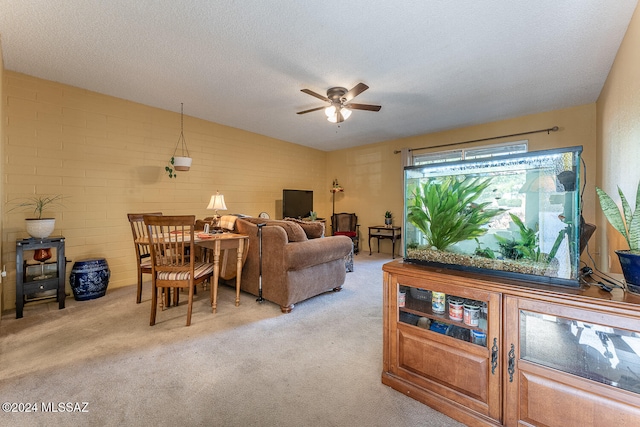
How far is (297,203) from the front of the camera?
581cm

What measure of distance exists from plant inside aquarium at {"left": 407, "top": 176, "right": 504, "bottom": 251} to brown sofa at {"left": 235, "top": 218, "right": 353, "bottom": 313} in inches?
55.7

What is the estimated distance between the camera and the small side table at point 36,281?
8.20ft

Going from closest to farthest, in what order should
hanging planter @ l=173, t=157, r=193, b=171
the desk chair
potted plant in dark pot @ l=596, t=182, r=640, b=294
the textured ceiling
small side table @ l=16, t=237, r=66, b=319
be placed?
potted plant in dark pot @ l=596, t=182, r=640, b=294 → the textured ceiling → small side table @ l=16, t=237, r=66, b=319 → hanging planter @ l=173, t=157, r=193, b=171 → the desk chair

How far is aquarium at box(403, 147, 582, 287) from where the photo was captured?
1121mm

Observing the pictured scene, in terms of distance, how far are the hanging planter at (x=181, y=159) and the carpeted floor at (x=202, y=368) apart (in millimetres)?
1963

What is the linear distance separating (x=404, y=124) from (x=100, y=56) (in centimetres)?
420

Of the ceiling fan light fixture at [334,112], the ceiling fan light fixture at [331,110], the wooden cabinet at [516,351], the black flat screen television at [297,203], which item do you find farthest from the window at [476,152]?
the wooden cabinet at [516,351]

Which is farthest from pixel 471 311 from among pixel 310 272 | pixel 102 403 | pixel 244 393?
pixel 102 403

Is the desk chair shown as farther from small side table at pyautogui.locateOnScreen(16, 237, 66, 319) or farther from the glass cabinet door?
the glass cabinet door

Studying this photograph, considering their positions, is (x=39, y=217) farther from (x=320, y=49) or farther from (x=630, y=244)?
(x=630, y=244)

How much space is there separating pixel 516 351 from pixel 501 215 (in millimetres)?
624

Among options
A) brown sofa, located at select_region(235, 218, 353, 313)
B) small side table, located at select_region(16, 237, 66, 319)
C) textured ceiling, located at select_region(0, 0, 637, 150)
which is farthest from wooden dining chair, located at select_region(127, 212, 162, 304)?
textured ceiling, located at select_region(0, 0, 637, 150)

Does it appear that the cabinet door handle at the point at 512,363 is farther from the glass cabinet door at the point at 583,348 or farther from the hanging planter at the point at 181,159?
the hanging planter at the point at 181,159

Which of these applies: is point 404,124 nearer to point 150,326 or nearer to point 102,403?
point 150,326
